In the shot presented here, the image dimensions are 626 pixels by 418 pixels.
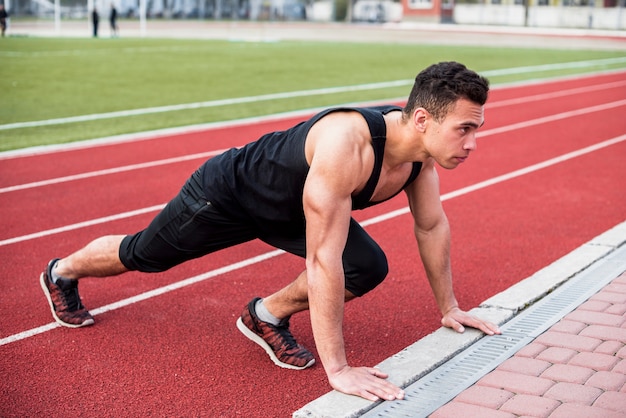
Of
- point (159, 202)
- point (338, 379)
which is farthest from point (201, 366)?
point (159, 202)

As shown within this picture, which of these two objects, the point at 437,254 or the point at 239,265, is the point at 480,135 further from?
the point at 437,254

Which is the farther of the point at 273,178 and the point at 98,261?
the point at 98,261

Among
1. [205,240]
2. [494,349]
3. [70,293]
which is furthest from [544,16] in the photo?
[205,240]

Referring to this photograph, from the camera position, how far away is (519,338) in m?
4.43

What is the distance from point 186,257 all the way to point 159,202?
3.76m

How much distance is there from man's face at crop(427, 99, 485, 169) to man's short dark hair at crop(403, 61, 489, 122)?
0.03m

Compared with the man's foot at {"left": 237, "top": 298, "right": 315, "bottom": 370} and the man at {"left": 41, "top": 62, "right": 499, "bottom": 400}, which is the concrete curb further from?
the man's foot at {"left": 237, "top": 298, "right": 315, "bottom": 370}

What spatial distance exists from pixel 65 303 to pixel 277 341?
1.32 m

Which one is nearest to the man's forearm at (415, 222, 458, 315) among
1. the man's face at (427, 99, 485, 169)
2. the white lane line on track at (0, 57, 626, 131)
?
the man's face at (427, 99, 485, 169)

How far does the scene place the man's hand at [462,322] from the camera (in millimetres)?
4504

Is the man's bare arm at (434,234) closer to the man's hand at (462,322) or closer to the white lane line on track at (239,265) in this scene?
the man's hand at (462,322)

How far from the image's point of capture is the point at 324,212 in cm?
347

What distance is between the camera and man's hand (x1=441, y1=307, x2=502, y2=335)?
14.8ft

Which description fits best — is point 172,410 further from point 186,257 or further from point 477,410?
point 477,410
